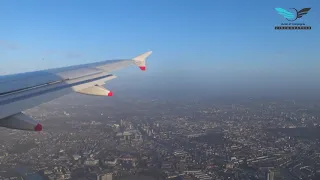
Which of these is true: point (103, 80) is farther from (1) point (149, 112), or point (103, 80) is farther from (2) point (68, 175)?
(1) point (149, 112)

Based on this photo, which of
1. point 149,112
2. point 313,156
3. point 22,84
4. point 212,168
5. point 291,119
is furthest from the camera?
point 149,112

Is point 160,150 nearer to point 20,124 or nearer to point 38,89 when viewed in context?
point 38,89

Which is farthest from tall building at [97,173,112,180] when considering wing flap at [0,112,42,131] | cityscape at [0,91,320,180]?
wing flap at [0,112,42,131]

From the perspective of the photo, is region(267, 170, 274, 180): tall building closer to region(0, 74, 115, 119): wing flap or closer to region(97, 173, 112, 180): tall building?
region(97, 173, 112, 180): tall building

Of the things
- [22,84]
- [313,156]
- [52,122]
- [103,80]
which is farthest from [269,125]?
[22,84]

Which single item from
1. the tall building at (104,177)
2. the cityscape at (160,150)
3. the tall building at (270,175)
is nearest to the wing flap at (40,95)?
the tall building at (104,177)
